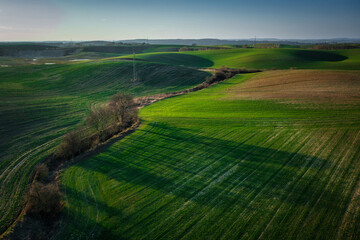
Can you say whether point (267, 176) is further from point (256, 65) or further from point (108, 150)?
point (256, 65)

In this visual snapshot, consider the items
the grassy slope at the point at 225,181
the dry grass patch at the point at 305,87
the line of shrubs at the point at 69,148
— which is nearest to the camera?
the grassy slope at the point at 225,181

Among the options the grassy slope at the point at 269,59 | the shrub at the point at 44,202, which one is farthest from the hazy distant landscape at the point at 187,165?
the grassy slope at the point at 269,59

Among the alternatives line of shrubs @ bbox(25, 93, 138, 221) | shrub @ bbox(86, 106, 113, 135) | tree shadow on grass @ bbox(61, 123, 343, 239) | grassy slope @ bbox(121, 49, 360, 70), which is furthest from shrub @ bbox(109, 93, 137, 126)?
grassy slope @ bbox(121, 49, 360, 70)

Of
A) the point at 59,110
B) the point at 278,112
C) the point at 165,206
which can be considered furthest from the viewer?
the point at 59,110

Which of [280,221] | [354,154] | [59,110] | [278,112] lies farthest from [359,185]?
[59,110]

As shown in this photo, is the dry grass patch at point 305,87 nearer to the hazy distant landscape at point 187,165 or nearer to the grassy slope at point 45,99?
the hazy distant landscape at point 187,165

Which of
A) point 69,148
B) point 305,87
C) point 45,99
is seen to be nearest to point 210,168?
point 69,148

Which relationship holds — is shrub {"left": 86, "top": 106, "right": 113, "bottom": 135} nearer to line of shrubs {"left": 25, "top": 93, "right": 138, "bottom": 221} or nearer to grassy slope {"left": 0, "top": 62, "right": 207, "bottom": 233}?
line of shrubs {"left": 25, "top": 93, "right": 138, "bottom": 221}
